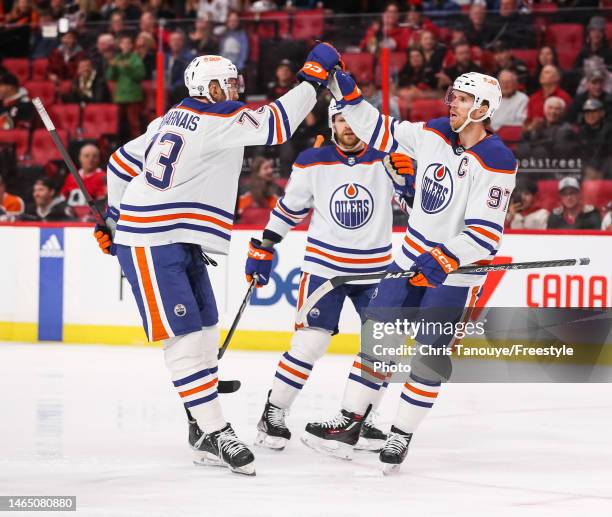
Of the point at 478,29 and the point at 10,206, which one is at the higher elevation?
the point at 478,29

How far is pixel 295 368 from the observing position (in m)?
4.52

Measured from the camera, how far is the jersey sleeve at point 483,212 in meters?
3.86

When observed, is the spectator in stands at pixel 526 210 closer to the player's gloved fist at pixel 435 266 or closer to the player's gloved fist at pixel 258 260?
the player's gloved fist at pixel 258 260

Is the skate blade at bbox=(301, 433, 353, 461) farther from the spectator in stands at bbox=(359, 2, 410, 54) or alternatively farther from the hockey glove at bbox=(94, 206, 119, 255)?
the spectator in stands at bbox=(359, 2, 410, 54)

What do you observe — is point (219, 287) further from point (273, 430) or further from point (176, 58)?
point (273, 430)

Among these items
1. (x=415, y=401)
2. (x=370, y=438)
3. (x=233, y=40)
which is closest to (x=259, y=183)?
(x=233, y=40)

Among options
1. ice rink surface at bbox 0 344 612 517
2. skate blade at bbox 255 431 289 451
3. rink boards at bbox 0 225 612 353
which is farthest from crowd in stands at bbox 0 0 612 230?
skate blade at bbox 255 431 289 451

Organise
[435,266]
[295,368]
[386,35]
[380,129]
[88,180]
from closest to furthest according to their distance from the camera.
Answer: [435,266] → [380,129] → [295,368] → [386,35] → [88,180]

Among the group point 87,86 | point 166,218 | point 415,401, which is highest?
point 166,218

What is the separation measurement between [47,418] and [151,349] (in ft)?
7.77

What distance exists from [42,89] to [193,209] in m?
4.77

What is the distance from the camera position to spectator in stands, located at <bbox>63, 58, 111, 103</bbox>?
8.20m

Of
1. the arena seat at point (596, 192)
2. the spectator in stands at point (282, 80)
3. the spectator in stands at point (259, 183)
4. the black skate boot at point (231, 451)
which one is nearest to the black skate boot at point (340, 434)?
the black skate boot at point (231, 451)

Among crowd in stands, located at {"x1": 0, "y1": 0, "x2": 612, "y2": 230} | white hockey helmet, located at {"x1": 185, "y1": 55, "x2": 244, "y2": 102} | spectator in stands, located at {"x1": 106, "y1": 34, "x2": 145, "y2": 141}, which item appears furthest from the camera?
spectator in stands, located at {"x1": 106, "y1": 34, "x2": 145, "y2": 141}
